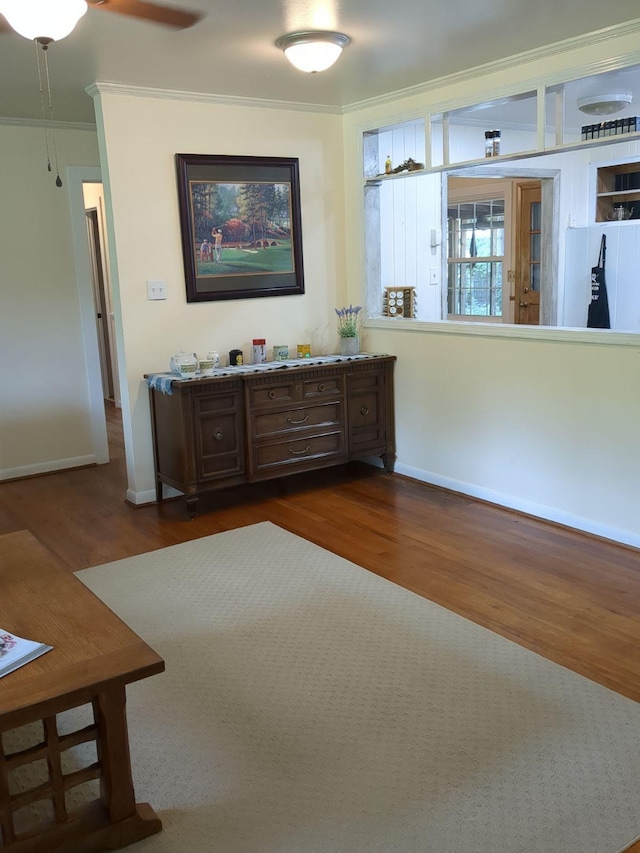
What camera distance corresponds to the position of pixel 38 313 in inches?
208

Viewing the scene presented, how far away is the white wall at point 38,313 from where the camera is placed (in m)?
5.11

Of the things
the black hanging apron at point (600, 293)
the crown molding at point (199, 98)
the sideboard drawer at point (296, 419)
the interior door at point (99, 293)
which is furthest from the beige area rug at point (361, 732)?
the interior door at point (99, 293)

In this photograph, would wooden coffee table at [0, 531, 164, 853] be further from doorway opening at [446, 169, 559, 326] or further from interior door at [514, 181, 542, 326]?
interior door at [514, 181, 542, 326]

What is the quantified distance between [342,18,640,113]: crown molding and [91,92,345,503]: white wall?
644 mm

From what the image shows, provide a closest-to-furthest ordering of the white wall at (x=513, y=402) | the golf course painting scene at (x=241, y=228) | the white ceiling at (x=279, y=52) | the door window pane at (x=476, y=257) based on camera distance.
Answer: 1. the white ceiling at (x=279, y=52)
2. the white wall at (x=513, y=402)
3. the golf course painting scene at (x=241, y=228)
4. the door window pane at (x=476, y=257)

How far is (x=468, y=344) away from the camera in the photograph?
4504 millimetres

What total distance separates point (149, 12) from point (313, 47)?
75cm

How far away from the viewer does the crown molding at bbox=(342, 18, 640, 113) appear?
3.45 meters

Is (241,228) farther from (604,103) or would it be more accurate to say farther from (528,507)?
(604,103)

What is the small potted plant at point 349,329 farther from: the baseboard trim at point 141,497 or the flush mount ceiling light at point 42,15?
the flush mount ceiling light at point 42,15

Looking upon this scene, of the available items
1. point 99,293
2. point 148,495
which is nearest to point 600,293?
point 148,495

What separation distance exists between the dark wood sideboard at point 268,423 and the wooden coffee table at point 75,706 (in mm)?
2167

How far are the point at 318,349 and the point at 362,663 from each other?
109 inches

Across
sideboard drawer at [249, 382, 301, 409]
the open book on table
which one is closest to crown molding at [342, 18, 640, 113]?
sideboard drawer at [249, 382, 301, 409]
